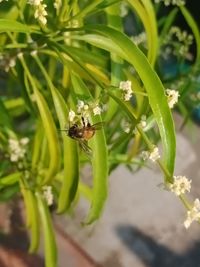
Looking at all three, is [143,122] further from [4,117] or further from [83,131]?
[4,117]

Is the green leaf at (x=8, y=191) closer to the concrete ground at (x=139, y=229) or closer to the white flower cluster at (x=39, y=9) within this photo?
the concrete ground at (x=139, y=229)

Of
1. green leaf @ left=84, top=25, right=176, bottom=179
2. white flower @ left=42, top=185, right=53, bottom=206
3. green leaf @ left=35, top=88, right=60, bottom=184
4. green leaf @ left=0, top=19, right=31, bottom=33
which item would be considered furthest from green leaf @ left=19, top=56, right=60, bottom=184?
green leaf @ left=84, top=25, right=176, bottom=179

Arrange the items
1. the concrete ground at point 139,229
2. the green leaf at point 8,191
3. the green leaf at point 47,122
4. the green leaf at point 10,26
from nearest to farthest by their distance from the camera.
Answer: the green leaf at point 10,26 < the green leaf at point 47,122 < the green leaf at point 8,191 < the concrete ground at point 139,229

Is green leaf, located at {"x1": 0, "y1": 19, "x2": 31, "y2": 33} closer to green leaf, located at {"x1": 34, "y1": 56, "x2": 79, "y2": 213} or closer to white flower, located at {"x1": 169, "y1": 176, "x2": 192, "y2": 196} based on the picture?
green leaf, located at {"x1": 34, "y1": 56, "x2": 79, "y2": 213}

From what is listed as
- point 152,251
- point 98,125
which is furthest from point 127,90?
point 152,251

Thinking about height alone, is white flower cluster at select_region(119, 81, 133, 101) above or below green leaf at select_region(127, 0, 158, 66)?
below

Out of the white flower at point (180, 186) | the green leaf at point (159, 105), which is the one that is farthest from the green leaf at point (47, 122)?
the white flower at point (180, 186)

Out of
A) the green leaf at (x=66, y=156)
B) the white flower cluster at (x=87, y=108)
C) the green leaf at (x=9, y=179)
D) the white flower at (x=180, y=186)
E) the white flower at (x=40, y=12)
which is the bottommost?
the white flower at (x=180, y=186)
